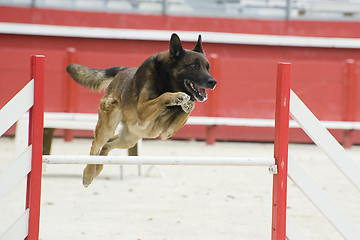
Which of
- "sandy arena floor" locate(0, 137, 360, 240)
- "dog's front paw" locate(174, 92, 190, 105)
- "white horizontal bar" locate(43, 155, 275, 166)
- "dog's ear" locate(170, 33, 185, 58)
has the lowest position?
"sandy arena floor" locate(0, 137, 360, 240)

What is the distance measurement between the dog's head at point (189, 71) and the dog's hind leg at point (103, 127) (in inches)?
19.9

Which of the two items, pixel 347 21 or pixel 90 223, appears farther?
pixel 347 21

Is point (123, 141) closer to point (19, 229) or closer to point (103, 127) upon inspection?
point (103, 127)

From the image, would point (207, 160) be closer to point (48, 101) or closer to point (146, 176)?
point (146, 176)

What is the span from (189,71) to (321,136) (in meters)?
0.91

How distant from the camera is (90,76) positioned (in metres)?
3.84

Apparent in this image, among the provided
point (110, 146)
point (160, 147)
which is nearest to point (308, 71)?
point (160, 147)

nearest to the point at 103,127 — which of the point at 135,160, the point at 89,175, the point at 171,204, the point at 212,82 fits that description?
the point at 89,175

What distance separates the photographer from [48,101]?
36.8 feet

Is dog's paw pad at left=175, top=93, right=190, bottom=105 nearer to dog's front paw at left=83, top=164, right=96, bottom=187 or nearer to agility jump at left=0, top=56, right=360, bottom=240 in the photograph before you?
agility jump at left=0, top=56, right=360, bottom=240

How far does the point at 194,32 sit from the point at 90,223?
6.50 meters

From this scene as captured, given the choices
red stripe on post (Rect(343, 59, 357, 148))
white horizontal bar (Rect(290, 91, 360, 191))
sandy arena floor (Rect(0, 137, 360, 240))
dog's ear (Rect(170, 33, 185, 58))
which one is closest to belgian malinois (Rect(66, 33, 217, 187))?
dog's ear (Rect(170, 33, 185, 58))

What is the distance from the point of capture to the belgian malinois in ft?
10.3

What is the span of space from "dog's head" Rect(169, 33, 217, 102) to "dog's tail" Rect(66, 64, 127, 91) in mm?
658
